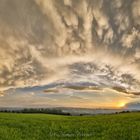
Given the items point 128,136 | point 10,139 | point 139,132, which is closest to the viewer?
point 10,139

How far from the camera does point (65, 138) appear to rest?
90.5 ft

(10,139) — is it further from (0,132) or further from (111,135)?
(111,135)

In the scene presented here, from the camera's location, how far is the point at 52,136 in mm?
28812

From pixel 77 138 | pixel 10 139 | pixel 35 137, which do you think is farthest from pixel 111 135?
pixel 10 139

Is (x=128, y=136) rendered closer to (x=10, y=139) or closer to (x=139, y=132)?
(x=139, y=132)

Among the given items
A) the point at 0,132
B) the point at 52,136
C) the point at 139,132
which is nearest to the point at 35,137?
the point at 52,136

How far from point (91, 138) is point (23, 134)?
6888 millimetres

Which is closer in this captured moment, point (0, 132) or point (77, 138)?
point (77, 138)

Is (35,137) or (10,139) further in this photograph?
(35,137)

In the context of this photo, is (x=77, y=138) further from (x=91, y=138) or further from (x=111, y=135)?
(x=111, y=135)

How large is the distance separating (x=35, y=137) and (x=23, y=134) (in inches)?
80.6

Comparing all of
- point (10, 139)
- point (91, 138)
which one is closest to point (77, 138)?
point (91, 138)

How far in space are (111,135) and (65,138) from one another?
438cm

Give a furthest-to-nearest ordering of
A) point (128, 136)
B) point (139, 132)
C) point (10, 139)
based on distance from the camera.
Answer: point (139, 132)
point (128, 136)
point (10, 139)
